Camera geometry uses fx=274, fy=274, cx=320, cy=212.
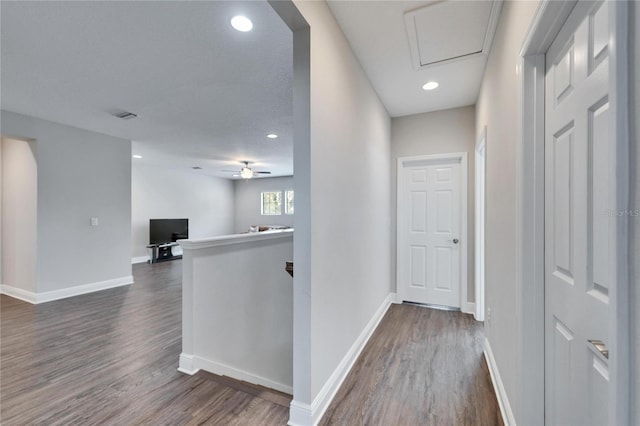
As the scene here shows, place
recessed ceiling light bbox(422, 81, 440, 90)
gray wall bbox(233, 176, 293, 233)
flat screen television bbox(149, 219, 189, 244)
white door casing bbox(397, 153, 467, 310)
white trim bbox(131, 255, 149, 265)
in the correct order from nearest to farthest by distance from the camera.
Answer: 1. recessed ceiling light bbox(422, 81, 440, 90)
2. white door casing bbox(397, 153, 467, 310)
3. white trim bbox(131, 255, 149, 265)
4. flat screen television bbox(149, 219, 189, 244)
5. gray wall bbox(233, 176, 293, 233)

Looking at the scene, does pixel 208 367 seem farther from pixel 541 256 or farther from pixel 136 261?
pixel 136 261

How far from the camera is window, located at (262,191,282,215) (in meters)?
9.78

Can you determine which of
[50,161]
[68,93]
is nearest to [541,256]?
[68,93]

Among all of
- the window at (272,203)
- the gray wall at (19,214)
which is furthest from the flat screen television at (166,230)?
the gray wall at (19,214)

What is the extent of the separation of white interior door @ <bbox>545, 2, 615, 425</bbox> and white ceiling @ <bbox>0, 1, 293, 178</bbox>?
1702 millimetres

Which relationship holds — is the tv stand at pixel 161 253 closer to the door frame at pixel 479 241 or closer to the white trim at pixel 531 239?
the door frame at pixel 479 241

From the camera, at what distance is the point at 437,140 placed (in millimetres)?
3533

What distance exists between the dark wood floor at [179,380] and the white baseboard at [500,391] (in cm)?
6

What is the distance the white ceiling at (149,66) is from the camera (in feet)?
6.09

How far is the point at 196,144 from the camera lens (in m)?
5.09

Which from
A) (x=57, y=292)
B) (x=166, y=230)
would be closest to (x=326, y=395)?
(x=57, y=292)

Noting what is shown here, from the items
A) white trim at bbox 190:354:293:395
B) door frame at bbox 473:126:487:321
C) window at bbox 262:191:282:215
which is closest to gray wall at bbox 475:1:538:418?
door frame at bbox 473:126:487:321

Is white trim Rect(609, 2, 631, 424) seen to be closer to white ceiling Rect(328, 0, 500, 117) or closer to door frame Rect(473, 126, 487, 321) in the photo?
white ceiling Rect(328, 0, 500, 117)

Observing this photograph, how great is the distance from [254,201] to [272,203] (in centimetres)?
73
